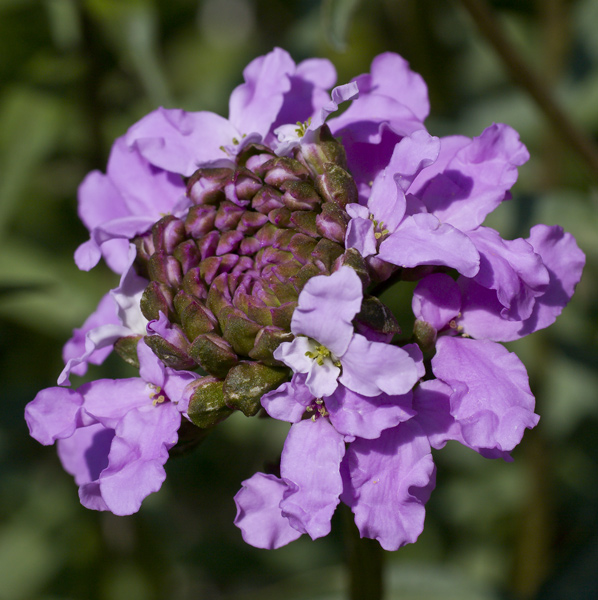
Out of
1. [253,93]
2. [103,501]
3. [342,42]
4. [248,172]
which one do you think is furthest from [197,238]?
[342,42]

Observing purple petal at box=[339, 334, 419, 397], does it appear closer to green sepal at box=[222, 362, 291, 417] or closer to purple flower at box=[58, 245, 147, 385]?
green sepal at box=[222, 362, 291, 417]

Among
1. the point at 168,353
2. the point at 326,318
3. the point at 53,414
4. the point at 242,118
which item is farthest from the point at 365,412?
the point at 242,118

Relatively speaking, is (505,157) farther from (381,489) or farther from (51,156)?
(51,156)

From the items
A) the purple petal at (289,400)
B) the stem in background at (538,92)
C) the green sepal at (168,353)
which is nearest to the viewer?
the purple petal at (289,400)

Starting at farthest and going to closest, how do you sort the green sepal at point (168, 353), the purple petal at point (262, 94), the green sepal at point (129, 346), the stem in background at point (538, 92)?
the stem in background at point (538, 92)
the purple petal at point (262, 94)
the green sepal at point (129, 346)
the green sepal at point (168, 353)

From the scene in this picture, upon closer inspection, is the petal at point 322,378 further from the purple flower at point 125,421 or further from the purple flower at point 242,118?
the purple flower at point 242,118

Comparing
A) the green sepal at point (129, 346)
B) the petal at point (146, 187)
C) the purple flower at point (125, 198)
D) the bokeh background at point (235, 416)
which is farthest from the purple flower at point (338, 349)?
the bokeh background at point (235, 416)

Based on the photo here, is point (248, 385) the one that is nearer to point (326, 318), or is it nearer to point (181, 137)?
point (326, 318)

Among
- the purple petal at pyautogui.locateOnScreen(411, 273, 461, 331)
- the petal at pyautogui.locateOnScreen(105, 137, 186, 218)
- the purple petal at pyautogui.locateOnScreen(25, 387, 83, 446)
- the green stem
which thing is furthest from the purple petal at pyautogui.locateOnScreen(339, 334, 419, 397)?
the petal at pyautogui.locateOnScreen(105, 137, 186, 218)
